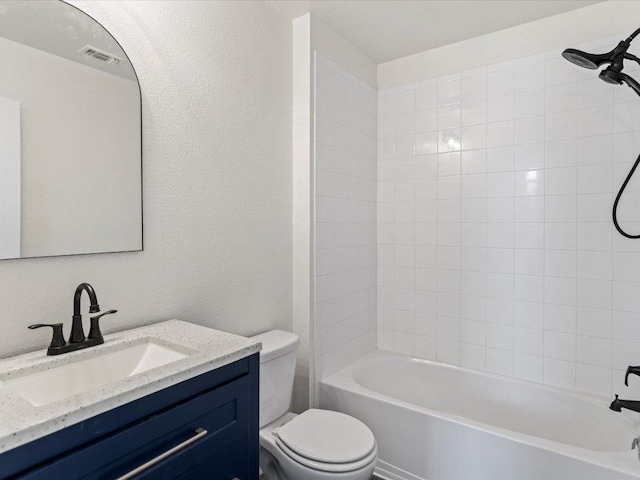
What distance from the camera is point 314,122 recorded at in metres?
2.31

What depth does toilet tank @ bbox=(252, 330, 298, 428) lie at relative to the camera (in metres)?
1.82

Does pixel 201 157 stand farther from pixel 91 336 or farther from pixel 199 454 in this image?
pixel 199 454

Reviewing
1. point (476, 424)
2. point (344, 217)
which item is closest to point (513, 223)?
point (344, 217)

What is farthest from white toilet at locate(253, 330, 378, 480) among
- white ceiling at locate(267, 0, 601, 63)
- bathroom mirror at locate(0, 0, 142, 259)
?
white ceiling at locate(267, 0, 601, 63)

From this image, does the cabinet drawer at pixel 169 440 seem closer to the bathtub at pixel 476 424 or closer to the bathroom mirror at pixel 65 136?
the bathroom mirror at pixel 65 136

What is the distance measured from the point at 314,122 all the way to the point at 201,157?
0.80 m

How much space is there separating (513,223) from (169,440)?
7.23 ft

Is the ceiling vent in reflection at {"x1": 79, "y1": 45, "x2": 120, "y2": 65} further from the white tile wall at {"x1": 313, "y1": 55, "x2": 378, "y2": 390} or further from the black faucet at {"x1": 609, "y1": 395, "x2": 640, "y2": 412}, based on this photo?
the black faucet at {"x1": 609, "y1": 395, "x2": 640, "y2": 412}

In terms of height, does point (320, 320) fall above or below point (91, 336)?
below

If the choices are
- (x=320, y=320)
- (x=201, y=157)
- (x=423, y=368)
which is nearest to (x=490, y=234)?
(x=423, y=368)

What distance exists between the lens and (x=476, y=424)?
73.4 inches

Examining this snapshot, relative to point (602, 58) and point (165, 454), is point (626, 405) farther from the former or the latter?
point (165, 454)

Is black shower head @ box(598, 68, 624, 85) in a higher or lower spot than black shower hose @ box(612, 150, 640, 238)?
higher

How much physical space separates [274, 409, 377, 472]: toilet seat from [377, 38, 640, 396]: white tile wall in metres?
1.15
